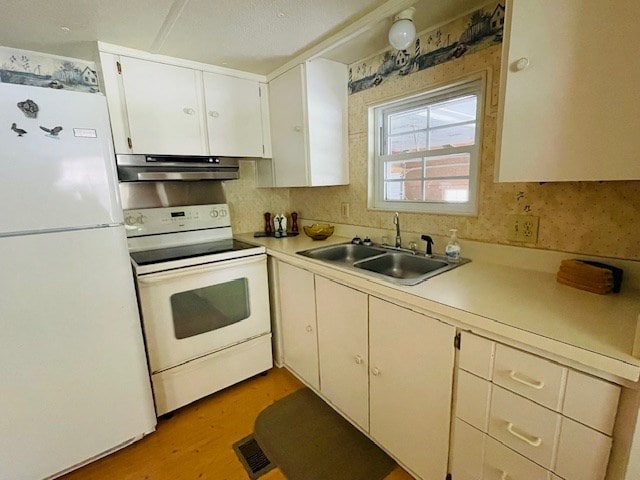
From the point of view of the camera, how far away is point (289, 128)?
6.89ft

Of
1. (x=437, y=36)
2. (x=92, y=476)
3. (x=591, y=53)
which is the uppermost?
(x=437, y=36)

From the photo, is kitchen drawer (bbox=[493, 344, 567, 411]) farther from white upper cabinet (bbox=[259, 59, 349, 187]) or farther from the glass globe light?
white upper cabinet (bbox=[259, 59, 349, 187])

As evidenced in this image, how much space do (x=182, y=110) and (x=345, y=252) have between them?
1.40 m

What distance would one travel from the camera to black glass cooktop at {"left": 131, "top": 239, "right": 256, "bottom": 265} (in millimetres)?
1707

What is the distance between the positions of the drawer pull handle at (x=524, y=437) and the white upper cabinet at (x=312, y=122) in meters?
1.60

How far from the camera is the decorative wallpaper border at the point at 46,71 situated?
1650 mm

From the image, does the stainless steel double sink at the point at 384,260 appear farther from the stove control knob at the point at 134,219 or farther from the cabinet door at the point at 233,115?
the stove control knob at the point at 134,219

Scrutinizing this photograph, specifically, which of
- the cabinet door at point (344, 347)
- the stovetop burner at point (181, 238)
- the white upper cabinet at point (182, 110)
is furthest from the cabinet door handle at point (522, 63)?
the white upper cabinet at point (182, 110)

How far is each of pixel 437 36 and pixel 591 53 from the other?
0.91m

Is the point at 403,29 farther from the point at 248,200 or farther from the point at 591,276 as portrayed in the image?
the point at 248,200

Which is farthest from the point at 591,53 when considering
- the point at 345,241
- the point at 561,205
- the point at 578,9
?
the point at 345,241

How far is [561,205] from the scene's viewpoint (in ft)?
4.14

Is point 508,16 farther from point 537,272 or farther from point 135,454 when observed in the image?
point 135,454

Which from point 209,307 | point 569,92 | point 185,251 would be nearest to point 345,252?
point 209,307
